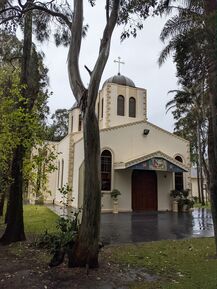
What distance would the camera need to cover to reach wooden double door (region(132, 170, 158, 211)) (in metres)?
20.2

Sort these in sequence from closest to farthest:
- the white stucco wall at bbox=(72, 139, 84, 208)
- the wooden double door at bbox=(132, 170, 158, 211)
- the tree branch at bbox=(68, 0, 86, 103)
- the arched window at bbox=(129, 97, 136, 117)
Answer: the tree branch at bbox=(68, 0, 86, 103), the white stucco wall at bbox=(72, 139, 84, 208), the wooden double door at bbox=(132, 170, 158, 211), the arched window at bbox=(129, 97, 136, 117)

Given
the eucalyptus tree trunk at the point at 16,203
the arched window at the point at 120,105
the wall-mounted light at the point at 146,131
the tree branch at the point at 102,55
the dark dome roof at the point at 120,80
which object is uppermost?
the dark dome roof at the point at 120,80

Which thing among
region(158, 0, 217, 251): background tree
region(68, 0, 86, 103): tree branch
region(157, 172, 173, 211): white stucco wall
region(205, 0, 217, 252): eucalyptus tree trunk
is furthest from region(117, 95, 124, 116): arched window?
region(68, 0, 86, 103): tree branch

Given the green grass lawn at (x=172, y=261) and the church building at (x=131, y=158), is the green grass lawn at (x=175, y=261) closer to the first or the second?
the green grass lawn at (x=172, y=261)

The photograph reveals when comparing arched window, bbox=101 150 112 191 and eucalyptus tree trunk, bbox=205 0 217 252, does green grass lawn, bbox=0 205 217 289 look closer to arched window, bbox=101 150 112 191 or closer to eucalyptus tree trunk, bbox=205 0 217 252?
eucalyptus tree trunk, bbox=205 0 217 252

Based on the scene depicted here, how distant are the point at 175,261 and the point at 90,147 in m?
3.44

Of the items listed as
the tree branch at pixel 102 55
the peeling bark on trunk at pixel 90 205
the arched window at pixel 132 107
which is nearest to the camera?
the peeling bark on trunk at pixel 90 205

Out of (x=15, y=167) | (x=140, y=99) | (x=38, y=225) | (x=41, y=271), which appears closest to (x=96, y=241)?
(x=41, y=271)

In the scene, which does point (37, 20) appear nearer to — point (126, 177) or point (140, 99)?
point (126, 177)

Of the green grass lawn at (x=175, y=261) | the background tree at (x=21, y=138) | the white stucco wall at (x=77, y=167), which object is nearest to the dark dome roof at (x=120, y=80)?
the white stucco wall at (x=77, y=167)

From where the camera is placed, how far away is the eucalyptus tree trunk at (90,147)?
6090 millimetres

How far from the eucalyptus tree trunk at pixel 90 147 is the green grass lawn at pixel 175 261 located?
1132 mm

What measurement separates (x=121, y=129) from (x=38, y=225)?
9934mm

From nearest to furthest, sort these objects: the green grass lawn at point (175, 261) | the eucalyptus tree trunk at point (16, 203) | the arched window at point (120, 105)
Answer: the green grass lawn at point (175, 261) → the eucalyptus tree trunk at point (16, 203) → the arched window at point (120, 105)
